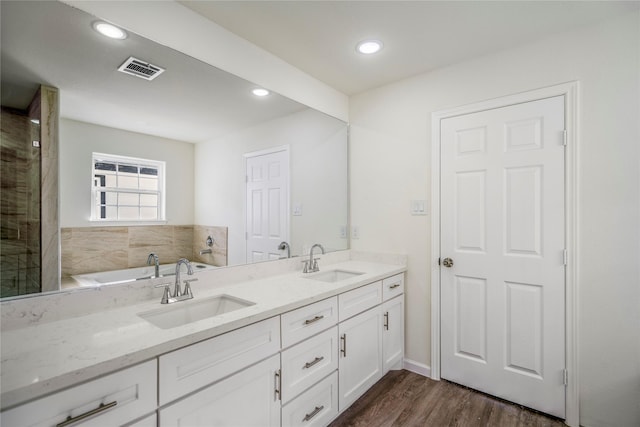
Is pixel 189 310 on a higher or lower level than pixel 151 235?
lower

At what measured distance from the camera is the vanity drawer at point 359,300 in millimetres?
1867

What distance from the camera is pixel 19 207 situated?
1.20 metres

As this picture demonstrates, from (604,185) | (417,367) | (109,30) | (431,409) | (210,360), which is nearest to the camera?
(210,360)

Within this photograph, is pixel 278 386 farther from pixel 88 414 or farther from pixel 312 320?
pixel 88 414

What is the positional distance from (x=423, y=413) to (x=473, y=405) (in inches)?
14.5

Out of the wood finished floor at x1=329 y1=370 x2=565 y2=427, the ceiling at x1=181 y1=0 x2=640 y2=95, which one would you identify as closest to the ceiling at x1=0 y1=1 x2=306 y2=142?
the ceiling at x1=181 y1=0 x2=640 y2=95

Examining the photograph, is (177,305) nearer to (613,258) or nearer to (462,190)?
(462,190)

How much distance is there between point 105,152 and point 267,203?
Result: 1070 millimetres

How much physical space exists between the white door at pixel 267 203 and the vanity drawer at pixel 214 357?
0.75m

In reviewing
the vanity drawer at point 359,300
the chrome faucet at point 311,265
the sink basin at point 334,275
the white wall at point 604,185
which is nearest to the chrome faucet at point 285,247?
the chrome faucet at point 311,265

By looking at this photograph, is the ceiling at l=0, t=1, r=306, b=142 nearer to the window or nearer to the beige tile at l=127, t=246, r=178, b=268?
the window

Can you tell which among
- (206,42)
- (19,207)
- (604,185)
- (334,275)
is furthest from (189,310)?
(604,185)

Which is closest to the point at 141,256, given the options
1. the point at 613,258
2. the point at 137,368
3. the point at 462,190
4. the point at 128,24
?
the point at 137,368

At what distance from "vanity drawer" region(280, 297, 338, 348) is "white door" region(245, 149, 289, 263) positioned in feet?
2.08
